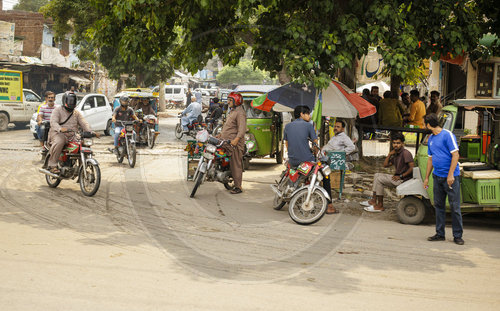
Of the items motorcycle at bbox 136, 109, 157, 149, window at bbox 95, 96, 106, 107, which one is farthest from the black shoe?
window at bbox 95, 96, 106, 107

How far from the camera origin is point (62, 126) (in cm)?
1102

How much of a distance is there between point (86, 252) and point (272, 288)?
232 cm

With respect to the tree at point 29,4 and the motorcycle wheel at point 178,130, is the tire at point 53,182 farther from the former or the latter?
the tree at point 29,4

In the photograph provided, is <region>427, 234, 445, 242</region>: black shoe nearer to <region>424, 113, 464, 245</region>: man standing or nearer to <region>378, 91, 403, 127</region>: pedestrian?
<region>424, 113, 464, 245</region>: man standing

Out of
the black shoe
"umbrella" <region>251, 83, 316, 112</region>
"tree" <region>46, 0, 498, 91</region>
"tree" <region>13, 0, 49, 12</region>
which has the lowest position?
the black shoe

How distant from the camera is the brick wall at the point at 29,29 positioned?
135ft

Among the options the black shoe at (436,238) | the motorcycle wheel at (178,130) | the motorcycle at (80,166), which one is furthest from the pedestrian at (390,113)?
the motorcycle wheel at (178,130)

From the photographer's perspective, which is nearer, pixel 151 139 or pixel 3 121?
pixel 151 139

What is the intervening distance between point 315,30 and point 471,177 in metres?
3.84

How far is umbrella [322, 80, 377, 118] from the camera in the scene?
11859 mm

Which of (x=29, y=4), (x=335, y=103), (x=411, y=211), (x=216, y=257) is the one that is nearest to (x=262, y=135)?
(x=335, y=103)

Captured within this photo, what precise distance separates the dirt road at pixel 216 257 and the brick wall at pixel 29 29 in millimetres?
32895

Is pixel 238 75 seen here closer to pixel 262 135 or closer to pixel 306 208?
pixel 262 135

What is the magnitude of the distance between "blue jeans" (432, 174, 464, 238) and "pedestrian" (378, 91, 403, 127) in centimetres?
722
